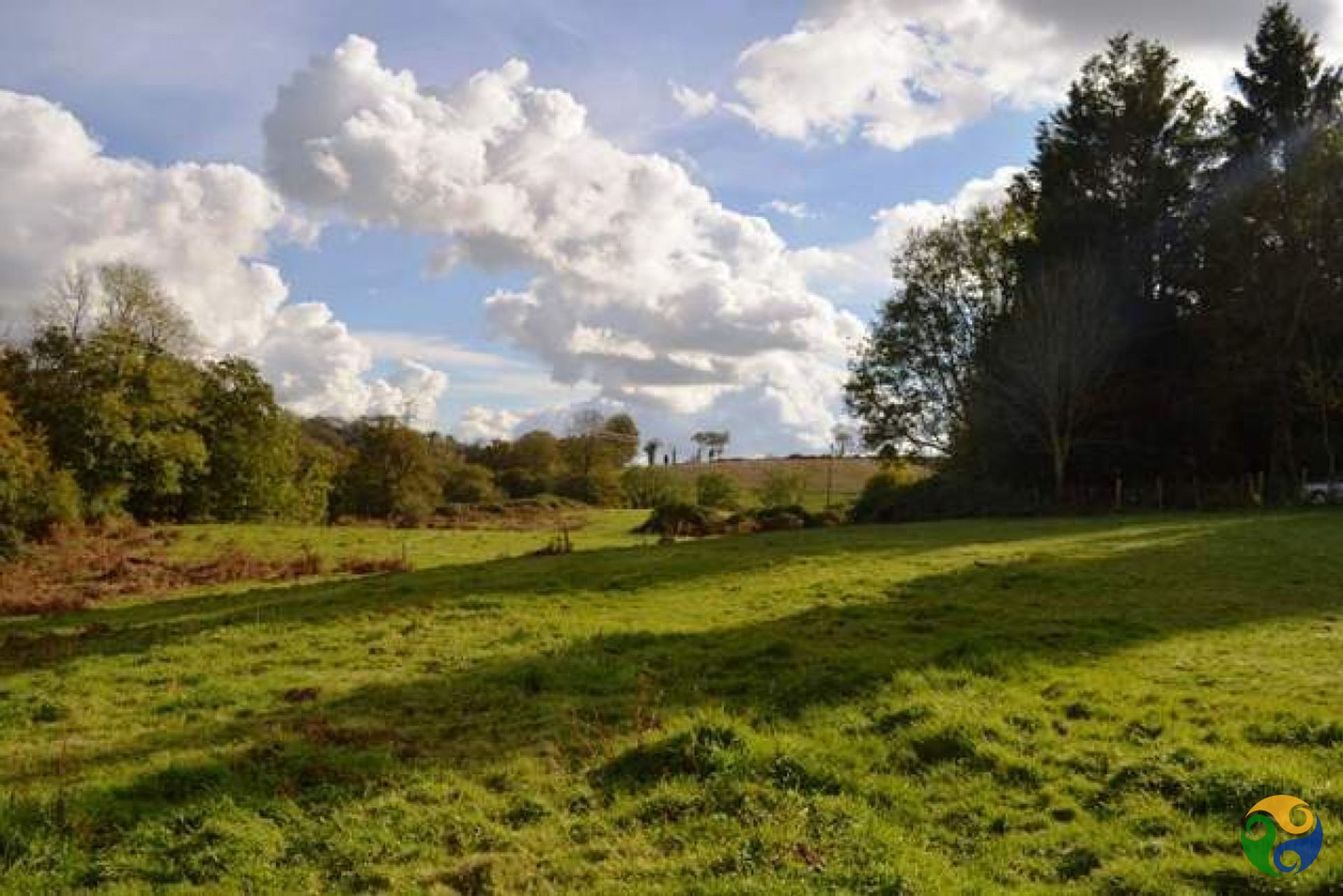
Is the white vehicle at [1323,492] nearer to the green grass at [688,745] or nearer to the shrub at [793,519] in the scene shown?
the shrub at [793,519]

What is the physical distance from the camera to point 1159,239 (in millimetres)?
48781

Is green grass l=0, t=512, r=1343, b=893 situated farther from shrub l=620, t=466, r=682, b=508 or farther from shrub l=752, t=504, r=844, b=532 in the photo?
shrub l=620, t=466, r=682, b=508

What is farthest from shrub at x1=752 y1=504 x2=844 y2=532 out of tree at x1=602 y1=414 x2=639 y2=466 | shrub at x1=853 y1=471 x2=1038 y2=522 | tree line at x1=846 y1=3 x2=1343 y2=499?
tree at x1=602 y1=414 x2=639 y2=466

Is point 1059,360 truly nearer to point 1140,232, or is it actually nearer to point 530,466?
point 1140,232

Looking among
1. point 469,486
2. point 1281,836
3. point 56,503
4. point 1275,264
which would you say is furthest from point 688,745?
point 469,486

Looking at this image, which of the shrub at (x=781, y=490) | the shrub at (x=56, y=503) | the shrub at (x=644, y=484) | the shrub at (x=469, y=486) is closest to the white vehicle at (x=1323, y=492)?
the shrub at (x=781, y=490)

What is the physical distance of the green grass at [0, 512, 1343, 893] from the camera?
708 centimetres

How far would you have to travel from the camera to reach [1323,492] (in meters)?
40.1

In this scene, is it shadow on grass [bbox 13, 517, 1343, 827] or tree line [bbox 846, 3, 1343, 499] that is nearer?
shadow on grass [bbox 13, 517, 1343, 827]

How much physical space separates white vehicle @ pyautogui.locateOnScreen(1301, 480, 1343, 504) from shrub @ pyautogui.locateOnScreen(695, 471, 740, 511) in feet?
121

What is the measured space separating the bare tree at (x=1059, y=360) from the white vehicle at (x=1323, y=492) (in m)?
10.0

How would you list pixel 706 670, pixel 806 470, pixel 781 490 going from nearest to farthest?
pixel 706 670, pixel 781 490, pixel 806 470

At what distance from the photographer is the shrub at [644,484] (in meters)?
92.0

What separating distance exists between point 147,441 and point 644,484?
5264cm
